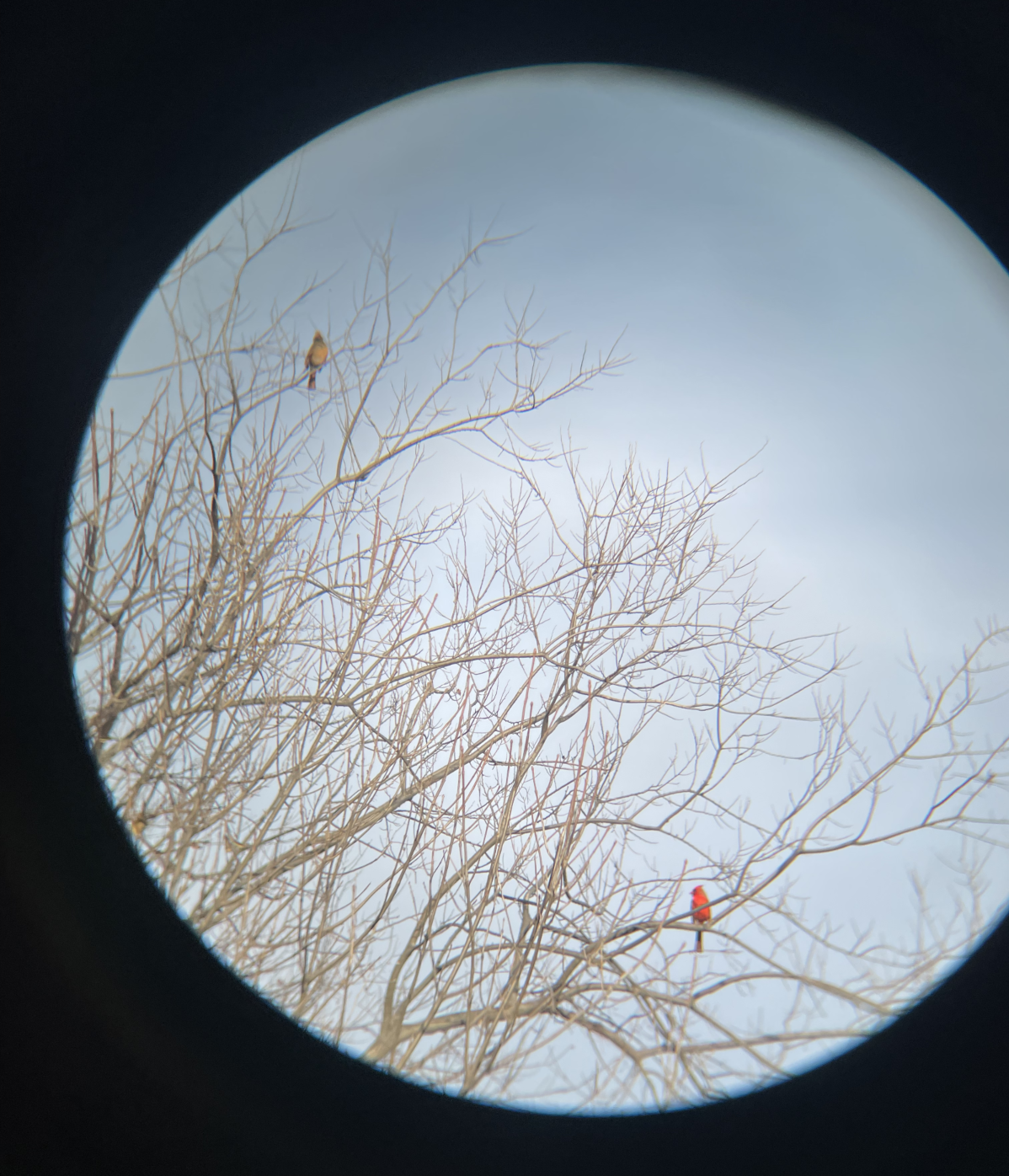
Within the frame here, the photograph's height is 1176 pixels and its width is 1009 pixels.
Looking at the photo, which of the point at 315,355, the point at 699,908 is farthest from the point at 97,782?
the point at 699,908

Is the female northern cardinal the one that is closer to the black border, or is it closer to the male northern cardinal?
the black border

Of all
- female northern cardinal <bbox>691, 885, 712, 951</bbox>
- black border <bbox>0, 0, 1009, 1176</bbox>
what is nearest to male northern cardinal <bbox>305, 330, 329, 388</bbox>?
black border <bbox>0, 0, 1009, 1176</bbox>

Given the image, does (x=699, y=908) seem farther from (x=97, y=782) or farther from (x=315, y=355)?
(x=315, y=355)

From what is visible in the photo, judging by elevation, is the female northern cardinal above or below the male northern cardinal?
below

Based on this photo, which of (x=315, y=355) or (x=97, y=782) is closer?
(x=97, y=782)

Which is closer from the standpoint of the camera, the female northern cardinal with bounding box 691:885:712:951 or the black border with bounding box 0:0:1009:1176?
the black border with bounding box 0:0:1009:1176

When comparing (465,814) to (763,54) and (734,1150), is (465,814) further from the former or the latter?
(763,54)

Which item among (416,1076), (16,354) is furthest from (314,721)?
(16,354)
